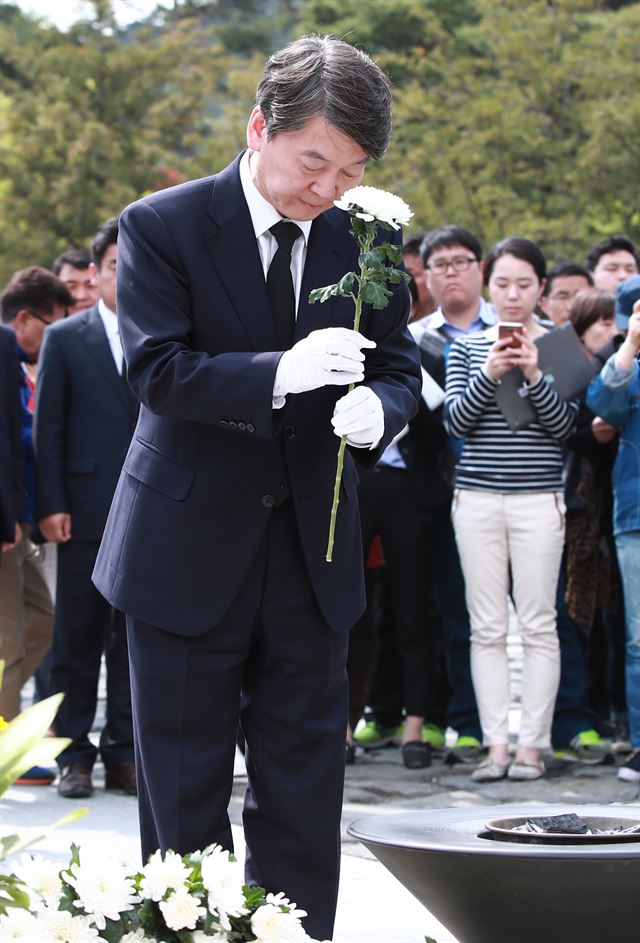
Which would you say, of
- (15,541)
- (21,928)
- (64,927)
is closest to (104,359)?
(15,541)

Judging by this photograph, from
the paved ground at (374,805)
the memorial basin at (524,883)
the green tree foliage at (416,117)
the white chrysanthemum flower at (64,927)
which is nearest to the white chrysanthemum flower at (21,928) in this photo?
the white chrysanthemum flower at (64,927)

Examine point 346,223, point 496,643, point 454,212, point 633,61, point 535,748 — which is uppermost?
point 633,61

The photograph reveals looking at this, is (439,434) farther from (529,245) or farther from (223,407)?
(223,407)

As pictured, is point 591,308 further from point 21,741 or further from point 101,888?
point 21,741

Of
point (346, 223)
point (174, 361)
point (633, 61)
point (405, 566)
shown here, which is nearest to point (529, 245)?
point (405, 566)

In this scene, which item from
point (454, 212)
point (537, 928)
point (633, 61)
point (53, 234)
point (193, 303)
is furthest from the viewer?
point (53, 234)

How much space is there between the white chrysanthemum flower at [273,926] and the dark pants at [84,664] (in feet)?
11.8

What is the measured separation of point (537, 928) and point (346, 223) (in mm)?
1613

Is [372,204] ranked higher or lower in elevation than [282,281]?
higher

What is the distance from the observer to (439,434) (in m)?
6.80

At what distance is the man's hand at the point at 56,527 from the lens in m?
6.16

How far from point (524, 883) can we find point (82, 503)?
11.8 feet

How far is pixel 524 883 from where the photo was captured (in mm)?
3002

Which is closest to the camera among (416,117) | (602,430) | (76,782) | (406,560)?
(76,782)
